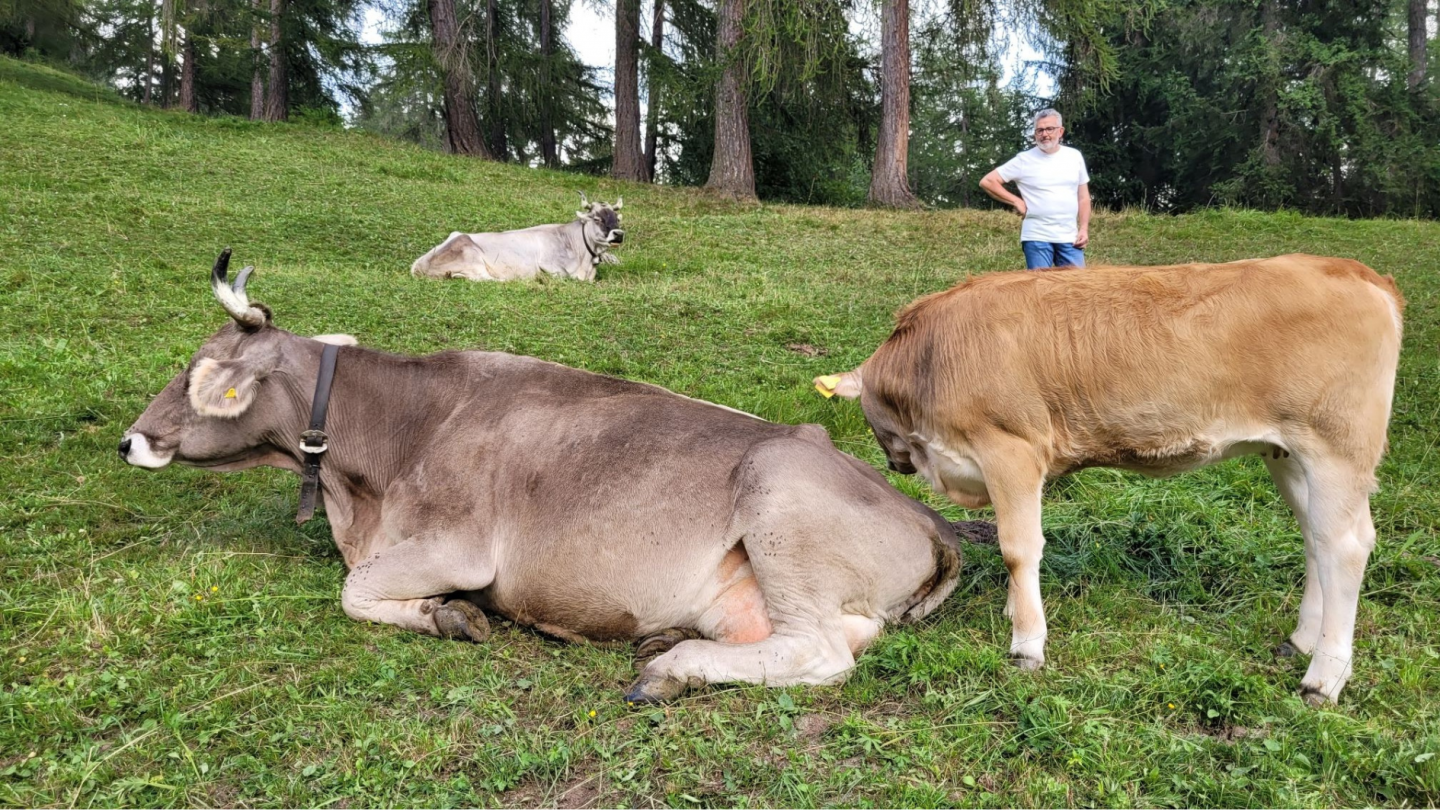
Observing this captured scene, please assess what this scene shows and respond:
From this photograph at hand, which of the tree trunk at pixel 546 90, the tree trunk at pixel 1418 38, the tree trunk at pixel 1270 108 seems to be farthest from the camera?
the tree trunk at pixel 1418 38

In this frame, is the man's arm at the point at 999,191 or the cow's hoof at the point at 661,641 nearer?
the cow's hoof at the point at 661,641

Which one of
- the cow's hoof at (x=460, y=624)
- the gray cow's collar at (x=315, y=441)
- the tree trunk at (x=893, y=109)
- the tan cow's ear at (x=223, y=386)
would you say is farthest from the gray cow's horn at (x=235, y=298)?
the tree trunk at (x=893, y=109)

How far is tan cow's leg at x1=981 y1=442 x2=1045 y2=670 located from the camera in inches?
188

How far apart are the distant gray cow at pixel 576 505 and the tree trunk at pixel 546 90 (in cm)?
2559

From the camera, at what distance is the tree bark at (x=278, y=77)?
2916 cm

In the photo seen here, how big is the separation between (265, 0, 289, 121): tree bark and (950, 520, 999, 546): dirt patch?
27836 millimetres

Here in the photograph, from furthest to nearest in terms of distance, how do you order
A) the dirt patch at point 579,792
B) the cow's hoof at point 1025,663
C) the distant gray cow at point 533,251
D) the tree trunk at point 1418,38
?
the tree trunk at point 1418,38 → the distant gray cow at point 533,251 → the cow's hoof at point 1025,663 → the dirt patch at point 579,792

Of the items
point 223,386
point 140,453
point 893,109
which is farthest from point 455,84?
point 140,453

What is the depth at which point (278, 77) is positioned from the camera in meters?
29.7

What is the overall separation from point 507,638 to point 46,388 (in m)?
5.23

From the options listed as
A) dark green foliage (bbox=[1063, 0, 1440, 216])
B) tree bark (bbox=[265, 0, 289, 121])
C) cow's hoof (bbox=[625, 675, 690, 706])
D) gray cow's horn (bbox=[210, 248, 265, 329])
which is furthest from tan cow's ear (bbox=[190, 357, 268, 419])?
tree bark (bbox=[265, 0, 289, 121])

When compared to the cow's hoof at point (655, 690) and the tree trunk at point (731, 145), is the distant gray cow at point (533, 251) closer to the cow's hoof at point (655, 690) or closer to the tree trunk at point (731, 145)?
the tree trunk at point (731, 145)

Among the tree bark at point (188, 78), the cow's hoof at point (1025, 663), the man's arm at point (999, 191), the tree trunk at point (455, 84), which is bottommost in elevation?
the cow's hoof at point (1025, 663)

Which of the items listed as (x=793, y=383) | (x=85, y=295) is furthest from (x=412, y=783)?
(x=85, y=295)
